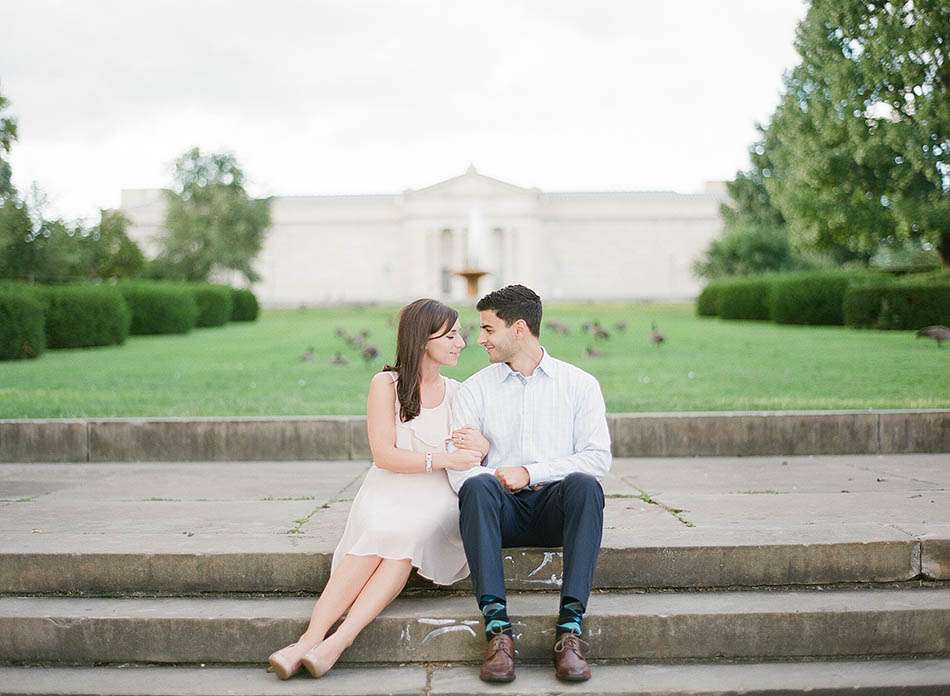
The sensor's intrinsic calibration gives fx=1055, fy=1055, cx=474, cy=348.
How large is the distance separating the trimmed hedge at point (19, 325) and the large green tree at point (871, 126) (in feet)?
58.2

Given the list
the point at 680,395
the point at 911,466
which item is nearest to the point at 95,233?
the point at 680,395

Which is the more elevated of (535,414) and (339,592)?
(535,414)

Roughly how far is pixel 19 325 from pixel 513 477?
15832mm

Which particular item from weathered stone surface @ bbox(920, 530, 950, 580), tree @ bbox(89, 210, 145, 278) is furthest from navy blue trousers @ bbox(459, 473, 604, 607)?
tree @ bbox(89, 210, 145, 278)

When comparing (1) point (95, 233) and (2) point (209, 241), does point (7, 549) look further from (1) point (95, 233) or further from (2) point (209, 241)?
(2) point (209, 241)

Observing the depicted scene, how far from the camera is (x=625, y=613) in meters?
3.88

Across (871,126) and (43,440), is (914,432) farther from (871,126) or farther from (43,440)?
(871,126)

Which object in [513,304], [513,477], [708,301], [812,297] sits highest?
[513,304]

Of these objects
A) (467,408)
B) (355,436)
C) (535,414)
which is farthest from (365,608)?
(355,436)

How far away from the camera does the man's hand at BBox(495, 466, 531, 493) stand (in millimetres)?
3982

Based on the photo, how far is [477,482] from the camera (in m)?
3.85

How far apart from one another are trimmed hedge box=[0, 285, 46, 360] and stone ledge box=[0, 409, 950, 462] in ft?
35.5

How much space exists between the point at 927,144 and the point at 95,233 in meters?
25.9

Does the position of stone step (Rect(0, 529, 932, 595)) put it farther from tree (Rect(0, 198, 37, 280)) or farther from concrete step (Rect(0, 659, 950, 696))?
tree (Rect(0, 198, 37, 280))
